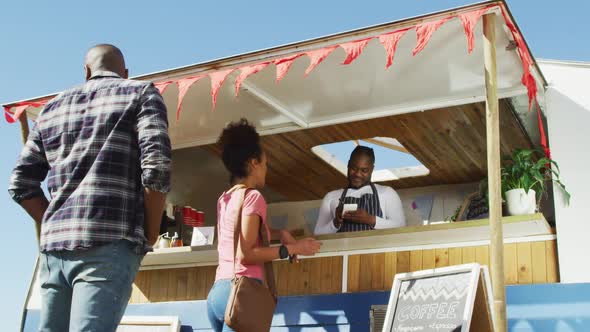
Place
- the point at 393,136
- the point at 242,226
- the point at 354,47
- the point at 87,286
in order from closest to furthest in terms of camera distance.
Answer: the point at 87,286 → the point at 242,226 → the point at 354,47 → the point at 393,136

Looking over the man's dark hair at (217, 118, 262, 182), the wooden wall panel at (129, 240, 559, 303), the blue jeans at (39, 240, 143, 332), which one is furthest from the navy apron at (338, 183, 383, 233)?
the blue jeans at (39, 240, 143, 332)

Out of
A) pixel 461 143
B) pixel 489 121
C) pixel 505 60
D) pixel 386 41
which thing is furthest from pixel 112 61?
pixel 461 143

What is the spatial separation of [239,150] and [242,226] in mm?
477

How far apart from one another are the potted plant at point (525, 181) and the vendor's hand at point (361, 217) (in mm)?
887

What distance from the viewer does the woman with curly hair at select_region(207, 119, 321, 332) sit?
11.1ft

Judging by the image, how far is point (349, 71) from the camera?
501 cm

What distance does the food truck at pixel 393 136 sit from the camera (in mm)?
4188

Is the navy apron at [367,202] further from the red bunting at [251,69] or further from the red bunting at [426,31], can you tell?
the red bunting at [426,31]

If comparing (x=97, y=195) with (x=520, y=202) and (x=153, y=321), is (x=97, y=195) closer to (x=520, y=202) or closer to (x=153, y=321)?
(x=520, y=202)

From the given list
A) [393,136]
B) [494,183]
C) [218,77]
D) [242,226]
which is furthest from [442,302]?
[393,136]

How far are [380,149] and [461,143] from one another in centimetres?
87

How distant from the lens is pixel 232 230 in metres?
3.55

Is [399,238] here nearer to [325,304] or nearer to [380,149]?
[325,304]

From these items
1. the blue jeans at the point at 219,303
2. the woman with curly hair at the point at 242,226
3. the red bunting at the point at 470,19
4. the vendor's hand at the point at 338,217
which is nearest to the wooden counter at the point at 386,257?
the vendor's hand at the point at 338,217
